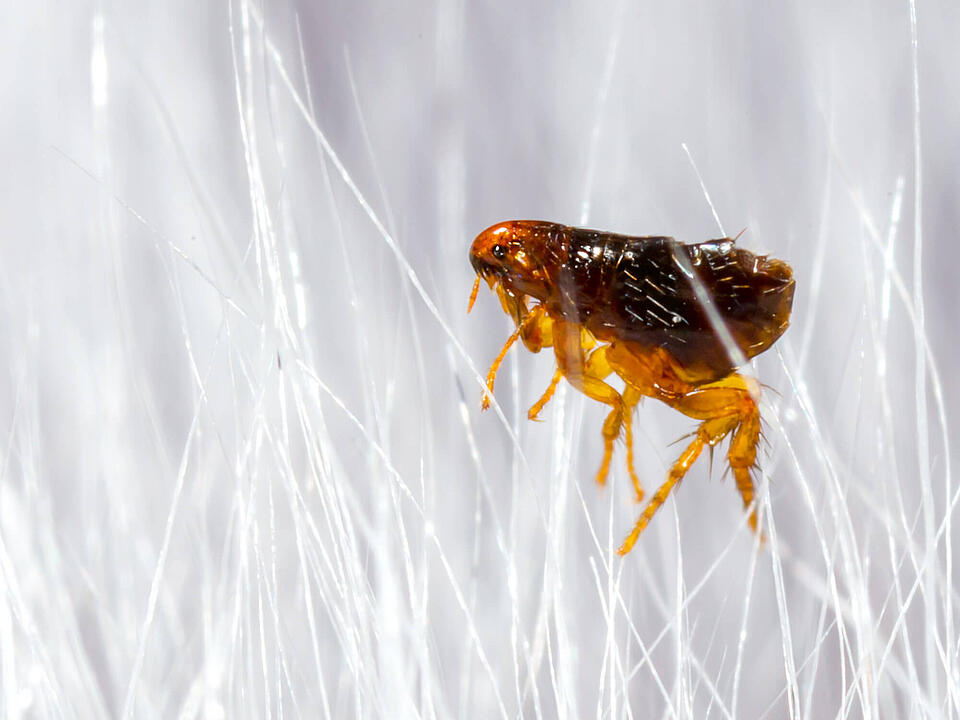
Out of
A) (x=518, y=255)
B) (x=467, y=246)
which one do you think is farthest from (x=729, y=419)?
(x=467, y=246)

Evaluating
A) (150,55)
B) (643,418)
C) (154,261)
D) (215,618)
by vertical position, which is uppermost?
(150,55)

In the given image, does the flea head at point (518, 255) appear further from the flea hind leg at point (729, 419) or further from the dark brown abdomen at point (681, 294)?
the flea hind leg at point (729, 419)

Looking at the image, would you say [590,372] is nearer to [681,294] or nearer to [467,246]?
[681,294]

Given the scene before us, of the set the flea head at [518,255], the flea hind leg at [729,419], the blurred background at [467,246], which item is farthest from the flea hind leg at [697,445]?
the blurred background at [467,246]

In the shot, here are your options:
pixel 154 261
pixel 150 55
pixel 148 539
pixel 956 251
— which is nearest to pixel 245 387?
pixel 148 539

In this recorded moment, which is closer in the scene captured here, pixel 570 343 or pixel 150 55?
pixel 570 343

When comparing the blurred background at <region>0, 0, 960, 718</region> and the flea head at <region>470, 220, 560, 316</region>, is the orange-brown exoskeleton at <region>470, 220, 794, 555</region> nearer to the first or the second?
the flea head at <region>470, 220, 560, 316</region>

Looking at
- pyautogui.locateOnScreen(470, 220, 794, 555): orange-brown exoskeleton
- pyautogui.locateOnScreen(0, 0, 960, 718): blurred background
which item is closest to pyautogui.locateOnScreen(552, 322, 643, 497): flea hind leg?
pyautogui.locateOnScreen(470, 220, 794, 555): orange-brown exoskeleton

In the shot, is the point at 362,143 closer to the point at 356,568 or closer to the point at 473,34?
the point at 473,34
